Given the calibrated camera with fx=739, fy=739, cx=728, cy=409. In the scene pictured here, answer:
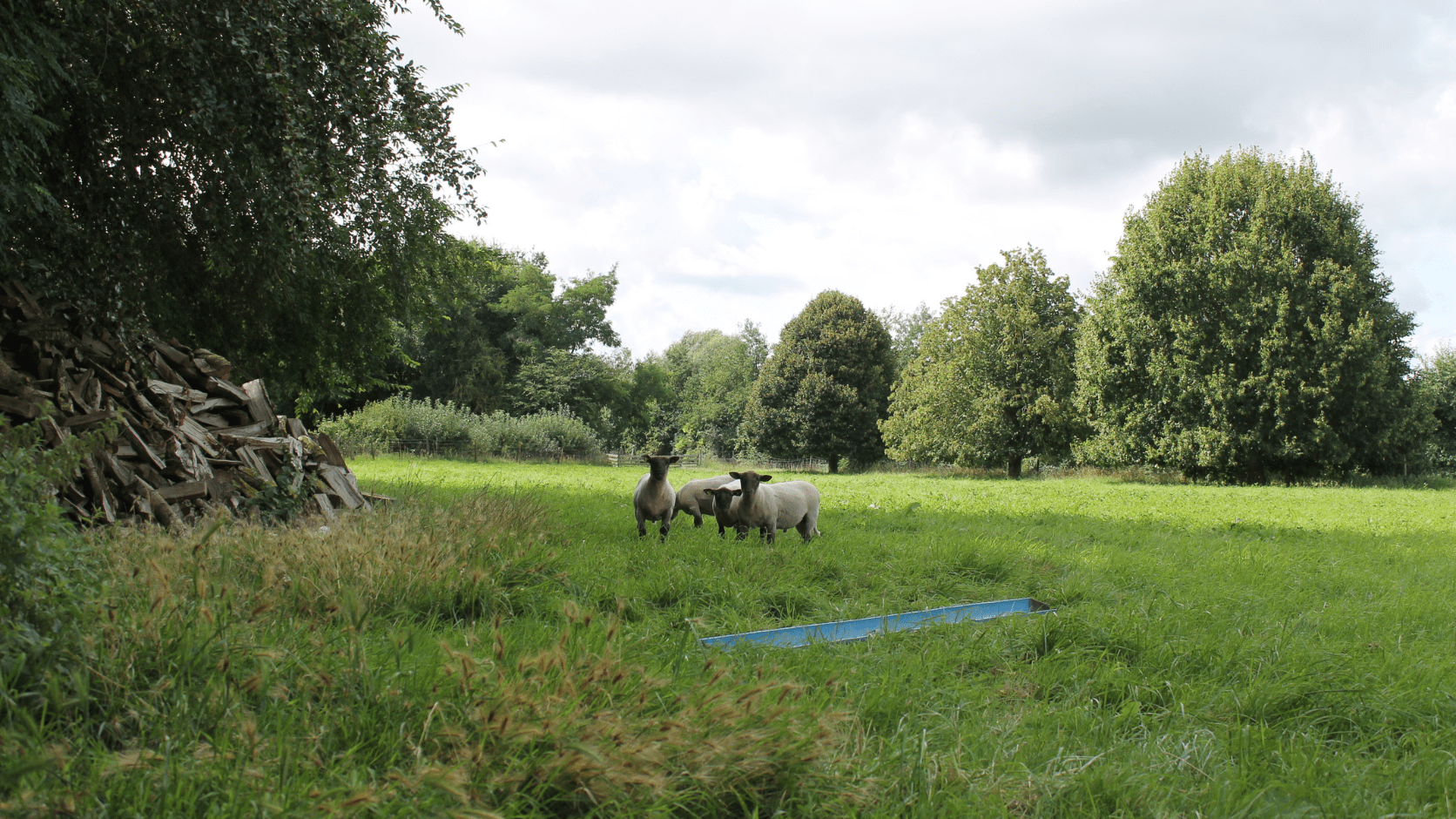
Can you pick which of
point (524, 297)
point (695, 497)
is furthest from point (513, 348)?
point (695, 497)

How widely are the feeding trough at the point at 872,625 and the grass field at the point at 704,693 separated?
0.20 metres

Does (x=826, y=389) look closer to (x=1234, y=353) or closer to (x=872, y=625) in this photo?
(x=1234, y=353)

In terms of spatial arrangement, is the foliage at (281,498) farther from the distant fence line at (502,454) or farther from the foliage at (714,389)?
the foliage at (714,389)

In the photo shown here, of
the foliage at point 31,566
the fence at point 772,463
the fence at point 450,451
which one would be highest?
the foliage at point 31,566

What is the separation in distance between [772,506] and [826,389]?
32078 millimetres

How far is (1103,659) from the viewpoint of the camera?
13.7ft

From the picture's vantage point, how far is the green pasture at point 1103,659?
9.05 ft

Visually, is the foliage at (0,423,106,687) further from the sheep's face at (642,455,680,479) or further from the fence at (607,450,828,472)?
the fence at (607,450,828,472)

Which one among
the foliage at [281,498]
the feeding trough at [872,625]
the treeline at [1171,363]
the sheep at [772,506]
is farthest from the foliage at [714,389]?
the feeding trough at [872,625]

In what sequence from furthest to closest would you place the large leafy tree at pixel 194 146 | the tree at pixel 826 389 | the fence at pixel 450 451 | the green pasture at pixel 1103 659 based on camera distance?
the tree at pixel 826 389 → the fence at pixel 450 451 → the large leafy tree at pixel 194 146 → the green pasture at pixel 1103 659

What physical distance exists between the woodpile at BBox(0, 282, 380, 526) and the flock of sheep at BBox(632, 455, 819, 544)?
3432mm

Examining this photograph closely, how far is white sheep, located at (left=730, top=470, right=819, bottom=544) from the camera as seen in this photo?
8.16 metres

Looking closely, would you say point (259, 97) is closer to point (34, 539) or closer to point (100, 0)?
point (100, 0)

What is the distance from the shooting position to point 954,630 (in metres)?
4.57
